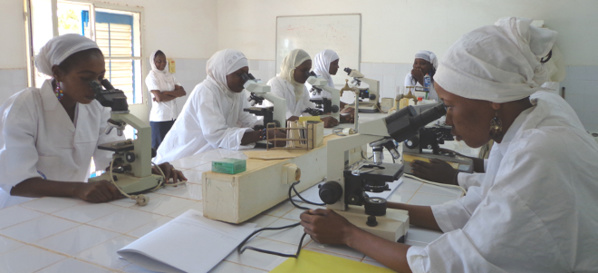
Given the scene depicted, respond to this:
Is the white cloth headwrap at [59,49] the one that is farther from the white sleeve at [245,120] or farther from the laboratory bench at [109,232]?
the white sleeve at [245,120]

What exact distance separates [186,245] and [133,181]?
2.11 feet

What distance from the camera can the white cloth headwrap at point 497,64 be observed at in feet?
3.48

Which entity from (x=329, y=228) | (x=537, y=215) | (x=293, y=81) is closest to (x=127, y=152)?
(x=329, y=228)

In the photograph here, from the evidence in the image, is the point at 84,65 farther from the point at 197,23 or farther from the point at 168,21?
the point at 197,23

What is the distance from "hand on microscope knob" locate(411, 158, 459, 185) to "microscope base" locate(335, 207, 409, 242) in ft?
2.18

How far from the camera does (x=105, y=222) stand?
150cm

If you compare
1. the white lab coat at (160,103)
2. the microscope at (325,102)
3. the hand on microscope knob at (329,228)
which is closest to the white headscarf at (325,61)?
the microscope at (325,102)

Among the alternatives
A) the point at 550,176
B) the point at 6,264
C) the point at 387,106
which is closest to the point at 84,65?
the point at 6,264

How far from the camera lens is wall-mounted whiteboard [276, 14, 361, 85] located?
21.1 ft

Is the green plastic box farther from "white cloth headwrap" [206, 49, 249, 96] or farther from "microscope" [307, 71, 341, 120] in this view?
"microscope" [307, 71, 341, 120]

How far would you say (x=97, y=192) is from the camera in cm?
170

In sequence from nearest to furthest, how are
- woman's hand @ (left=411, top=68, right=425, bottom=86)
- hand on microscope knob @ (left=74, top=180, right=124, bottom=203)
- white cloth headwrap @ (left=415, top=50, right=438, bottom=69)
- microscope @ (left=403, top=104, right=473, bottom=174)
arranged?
hand on microscope knob @ (left=74, top=180, right=124, bottom=203) → microscope @ (left=403, top=104, right=473, bottom=174) → woman's hand @ (left=411, top=68, right=425, bottom=86) → white cloth headwrap @ (left=415, top=50, right=438, bottom=69)

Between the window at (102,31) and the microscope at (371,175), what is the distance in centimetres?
450

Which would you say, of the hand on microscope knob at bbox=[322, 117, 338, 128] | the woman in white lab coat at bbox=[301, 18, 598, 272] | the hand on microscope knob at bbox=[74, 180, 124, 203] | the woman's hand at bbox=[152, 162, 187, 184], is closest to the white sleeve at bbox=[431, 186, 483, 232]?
the woman in white lab coat at bbox=[301, 18, 598, 272]
